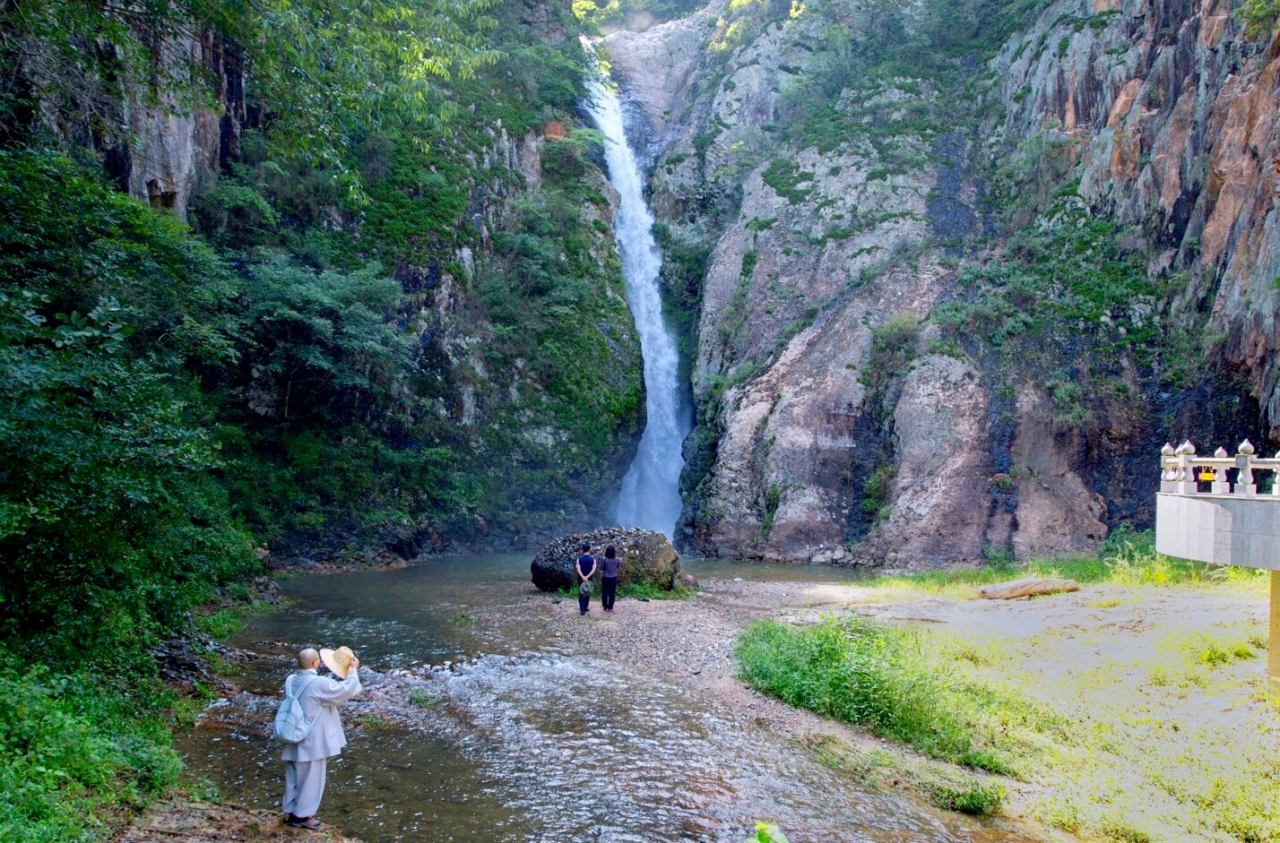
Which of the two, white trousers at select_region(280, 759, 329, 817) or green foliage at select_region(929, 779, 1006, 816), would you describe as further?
green foliage at select_region(929, 779, 1006, 816)

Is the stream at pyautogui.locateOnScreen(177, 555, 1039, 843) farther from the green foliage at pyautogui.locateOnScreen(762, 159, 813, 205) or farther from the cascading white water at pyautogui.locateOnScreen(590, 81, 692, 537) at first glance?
the green foliage at pyautogui.locateOnScreen(762, 159, 813, 205)

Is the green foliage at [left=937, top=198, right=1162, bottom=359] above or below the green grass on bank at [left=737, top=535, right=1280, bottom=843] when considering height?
above

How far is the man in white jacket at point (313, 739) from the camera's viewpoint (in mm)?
6090

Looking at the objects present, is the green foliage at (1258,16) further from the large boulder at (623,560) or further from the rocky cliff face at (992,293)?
the large boulder at (623,560)

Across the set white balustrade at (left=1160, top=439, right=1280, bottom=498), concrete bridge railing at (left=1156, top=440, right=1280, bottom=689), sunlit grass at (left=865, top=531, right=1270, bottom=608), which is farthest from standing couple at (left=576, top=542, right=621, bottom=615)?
white balustrade at (left=1160, top=439, right=1280, bottom=498)

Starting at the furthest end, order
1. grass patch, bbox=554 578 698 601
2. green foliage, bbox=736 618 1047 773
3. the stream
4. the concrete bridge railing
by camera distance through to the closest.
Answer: grass patch, bbox=554 578 698 601
the concrete bridge railing
green foliage, bbox=736 618 1047 773
the stream

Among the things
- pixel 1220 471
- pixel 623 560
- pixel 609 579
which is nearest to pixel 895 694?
pixel 1220 471

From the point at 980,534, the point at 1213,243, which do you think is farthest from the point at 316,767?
the point at 1213,243

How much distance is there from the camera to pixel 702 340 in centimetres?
3756

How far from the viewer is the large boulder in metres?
18.4

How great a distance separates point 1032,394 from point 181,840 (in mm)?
28885

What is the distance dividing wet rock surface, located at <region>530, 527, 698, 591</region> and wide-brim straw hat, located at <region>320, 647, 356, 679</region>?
12.1m

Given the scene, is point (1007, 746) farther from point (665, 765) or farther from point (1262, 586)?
point (1262, 586)

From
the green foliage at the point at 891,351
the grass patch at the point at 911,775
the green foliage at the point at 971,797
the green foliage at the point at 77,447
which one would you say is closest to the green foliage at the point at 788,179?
the green foliage at the point at 891,351
